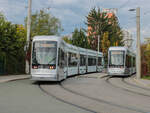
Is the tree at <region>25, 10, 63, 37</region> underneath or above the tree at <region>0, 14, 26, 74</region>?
above

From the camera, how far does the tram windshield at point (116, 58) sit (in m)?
26.6

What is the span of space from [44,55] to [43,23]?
31.2 meters

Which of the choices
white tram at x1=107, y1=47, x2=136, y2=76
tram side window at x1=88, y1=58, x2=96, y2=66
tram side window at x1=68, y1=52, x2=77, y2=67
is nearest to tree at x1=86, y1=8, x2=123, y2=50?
tram side window at x1=88, y1=58, x2=96, y2=66

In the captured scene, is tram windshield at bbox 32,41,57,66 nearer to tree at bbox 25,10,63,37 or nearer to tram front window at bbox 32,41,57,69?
tram front window at bbox 32,41,57,69

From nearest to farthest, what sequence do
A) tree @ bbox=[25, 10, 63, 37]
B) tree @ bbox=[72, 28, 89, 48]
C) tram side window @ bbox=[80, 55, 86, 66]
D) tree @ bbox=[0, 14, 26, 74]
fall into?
tree @ bbox=[0, 14, 26, 74], tram side window @ bbox=[80, 55, 86, 66], tree @ bbox=[25, 10, 63, 37], tree @ bbox=[72, 28, 89, 48]

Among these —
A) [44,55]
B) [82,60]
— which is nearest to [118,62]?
[82,60]

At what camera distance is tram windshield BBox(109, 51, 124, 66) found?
2660 centimetres

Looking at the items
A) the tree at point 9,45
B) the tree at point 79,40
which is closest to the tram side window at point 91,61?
the tree at point 9,45

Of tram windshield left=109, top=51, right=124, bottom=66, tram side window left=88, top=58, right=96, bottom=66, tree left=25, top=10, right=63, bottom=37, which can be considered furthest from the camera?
tree left=25, top=10, right=63, bottom=37

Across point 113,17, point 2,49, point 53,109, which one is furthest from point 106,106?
point 113,17

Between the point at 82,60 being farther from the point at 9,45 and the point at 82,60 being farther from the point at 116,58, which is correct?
the point at 9,45

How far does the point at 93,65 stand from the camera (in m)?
34.3

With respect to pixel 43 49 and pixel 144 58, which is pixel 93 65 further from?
pixel 43 49

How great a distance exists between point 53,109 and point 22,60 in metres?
21.2
